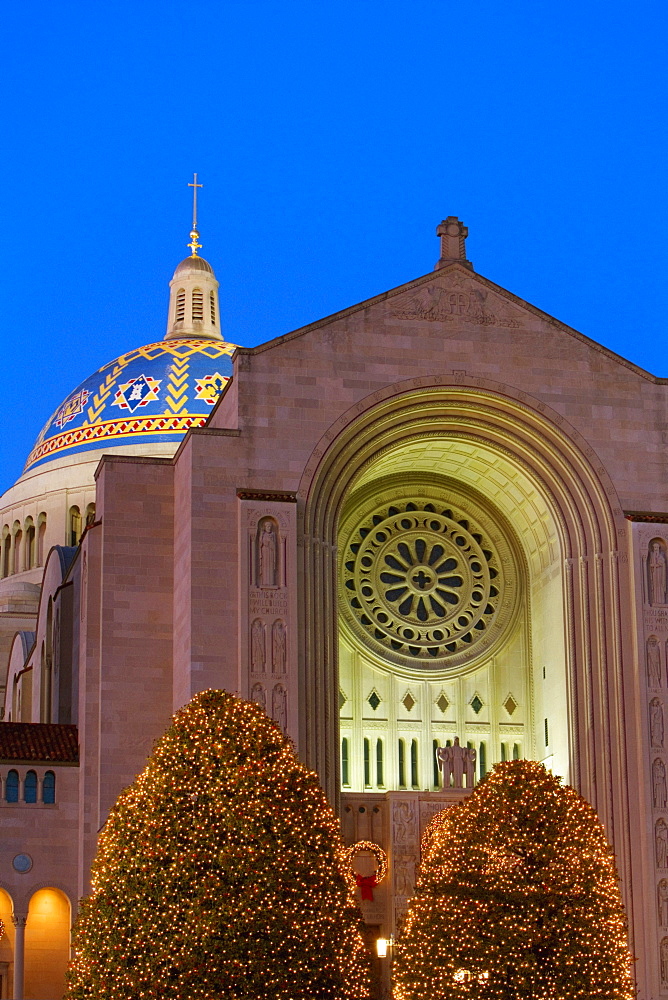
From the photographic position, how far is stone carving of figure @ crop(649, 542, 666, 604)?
124 ft

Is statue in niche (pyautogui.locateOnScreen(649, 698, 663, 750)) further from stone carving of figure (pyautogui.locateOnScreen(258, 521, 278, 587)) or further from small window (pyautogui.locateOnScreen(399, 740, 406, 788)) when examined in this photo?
stone carving of figure (pyautogui.locateOnScreen(258, 521, 278, 587))

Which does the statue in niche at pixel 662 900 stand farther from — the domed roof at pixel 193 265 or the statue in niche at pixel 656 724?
the domed roof at pixel 193 265

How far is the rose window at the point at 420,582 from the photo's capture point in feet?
134

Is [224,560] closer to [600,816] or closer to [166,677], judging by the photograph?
[166,677]

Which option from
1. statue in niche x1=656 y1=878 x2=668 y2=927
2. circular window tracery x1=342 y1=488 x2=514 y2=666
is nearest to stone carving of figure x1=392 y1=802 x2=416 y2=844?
circular window tracery x1=342 y1=488 x2=514 y2=666

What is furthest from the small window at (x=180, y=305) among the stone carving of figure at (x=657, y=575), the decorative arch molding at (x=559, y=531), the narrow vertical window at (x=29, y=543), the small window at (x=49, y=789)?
the stone carving of figure at (x=657, y=575)

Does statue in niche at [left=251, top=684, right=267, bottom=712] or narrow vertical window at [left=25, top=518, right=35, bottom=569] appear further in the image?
narrow vertical window at [left=25, top=518, right=35, bottom=569]

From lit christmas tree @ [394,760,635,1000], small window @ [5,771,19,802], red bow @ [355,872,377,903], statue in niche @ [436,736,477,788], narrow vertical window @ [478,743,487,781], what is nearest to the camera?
lit christmas tree @ [394,760,635,1000]

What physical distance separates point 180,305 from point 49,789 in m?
30.7

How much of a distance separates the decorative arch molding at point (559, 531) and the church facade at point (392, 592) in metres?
0.05

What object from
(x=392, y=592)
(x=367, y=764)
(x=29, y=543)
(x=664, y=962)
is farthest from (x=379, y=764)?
(x=29, y=543)

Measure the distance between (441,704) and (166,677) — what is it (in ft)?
22.8

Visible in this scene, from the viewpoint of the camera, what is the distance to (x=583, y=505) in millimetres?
38625

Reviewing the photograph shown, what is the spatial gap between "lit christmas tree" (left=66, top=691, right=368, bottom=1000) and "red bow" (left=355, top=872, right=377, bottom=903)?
732cm
